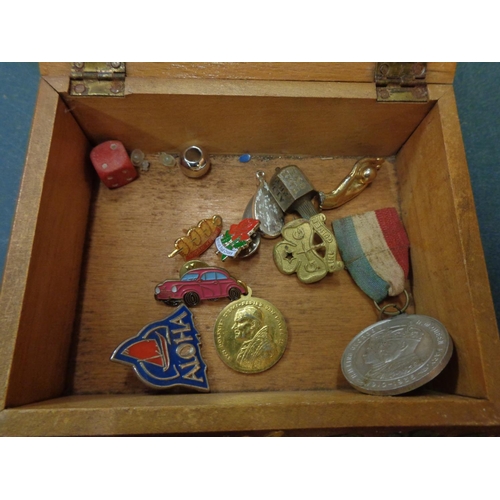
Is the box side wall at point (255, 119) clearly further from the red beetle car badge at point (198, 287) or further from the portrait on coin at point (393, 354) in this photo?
the portrait on coin at point (393, 354)

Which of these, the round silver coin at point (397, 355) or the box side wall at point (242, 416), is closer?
the box side wall at point (242, 416)

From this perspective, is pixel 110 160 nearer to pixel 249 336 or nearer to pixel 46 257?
pixel 46 257

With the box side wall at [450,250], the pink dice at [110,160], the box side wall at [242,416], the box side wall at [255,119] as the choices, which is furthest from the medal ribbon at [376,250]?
the pink dice at [110,160]

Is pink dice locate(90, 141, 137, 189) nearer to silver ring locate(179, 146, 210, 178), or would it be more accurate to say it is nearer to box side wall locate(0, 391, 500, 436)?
silver ring locate(179, 146, 210, 178)

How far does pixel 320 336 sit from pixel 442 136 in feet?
1.65

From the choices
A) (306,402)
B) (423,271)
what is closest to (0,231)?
(306,402)

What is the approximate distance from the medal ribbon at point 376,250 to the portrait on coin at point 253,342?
25 centimetres

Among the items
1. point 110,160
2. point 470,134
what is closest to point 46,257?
point 110,160

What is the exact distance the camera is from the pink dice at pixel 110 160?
0.92m

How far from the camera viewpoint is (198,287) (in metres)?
0.88

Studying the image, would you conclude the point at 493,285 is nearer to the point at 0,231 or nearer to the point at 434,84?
the point at 434,84

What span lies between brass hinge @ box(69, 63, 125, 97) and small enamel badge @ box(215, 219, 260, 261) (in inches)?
14.4

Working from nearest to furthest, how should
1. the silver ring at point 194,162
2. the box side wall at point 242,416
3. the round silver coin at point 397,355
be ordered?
the box side wall at point 242,416 → the round silver coin at point 397,355 → the silver ring at point 194,162

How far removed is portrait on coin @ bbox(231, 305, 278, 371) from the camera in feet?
2.80
